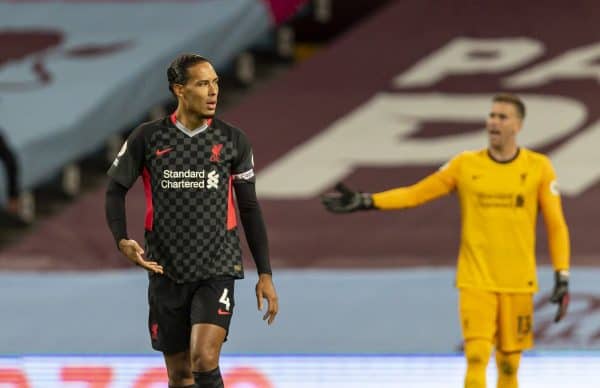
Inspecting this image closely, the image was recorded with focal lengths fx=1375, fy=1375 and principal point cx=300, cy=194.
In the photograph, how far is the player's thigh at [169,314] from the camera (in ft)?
18.1

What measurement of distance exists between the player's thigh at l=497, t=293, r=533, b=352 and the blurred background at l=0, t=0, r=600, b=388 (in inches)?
7.2

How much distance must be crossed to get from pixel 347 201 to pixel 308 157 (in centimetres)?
586

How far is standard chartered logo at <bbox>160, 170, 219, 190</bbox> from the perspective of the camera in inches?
212

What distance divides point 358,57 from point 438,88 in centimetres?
111

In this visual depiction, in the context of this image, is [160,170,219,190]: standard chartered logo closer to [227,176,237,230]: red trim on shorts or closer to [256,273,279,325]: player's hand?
[227,176,237,230]: red trim on shorts

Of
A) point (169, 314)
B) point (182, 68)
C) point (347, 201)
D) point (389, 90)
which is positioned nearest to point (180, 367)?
point (169, 314)

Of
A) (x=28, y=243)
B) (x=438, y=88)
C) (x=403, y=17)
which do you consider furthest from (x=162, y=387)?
(x=403, y=17)

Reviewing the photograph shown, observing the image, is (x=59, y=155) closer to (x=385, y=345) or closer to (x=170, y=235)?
(x=385, y=345)

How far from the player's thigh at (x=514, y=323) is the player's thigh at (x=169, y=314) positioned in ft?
6.34

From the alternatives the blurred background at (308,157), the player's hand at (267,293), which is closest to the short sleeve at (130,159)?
the player's hand at (267,293)

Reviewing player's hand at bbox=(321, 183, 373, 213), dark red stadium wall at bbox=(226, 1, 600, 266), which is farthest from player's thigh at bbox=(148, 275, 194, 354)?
dark red stadium wall at bbox=(226, 1, 600, 266)

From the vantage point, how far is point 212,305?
5422 mm

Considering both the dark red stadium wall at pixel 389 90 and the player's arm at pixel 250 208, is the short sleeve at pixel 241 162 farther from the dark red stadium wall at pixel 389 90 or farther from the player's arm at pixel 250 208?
the dark red stadium wall at pixel 389 90

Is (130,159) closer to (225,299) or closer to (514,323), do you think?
(225,299)
